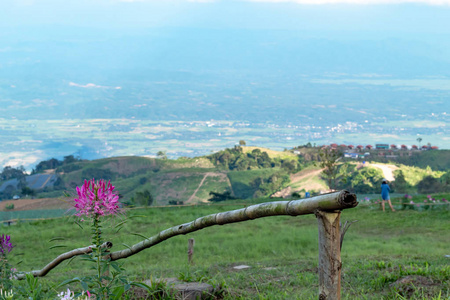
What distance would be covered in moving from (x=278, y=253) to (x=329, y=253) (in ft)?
26.1

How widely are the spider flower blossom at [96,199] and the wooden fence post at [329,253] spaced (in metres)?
1.31

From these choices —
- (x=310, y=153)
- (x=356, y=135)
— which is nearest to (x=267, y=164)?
(x=310, y=153)

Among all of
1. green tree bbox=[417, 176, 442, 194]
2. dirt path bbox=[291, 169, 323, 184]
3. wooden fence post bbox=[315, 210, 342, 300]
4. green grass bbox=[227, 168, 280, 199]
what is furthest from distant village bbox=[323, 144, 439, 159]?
wooden fence post bbox=[315, 210, 342, 300]

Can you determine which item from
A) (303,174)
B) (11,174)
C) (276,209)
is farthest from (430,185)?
(11,174)

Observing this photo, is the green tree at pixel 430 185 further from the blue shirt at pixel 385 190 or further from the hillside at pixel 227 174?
the blue shirt at pixel 385 190

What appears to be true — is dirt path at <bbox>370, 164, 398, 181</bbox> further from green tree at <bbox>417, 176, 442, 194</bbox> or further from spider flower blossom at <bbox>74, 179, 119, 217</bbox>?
spider flower blossom at <bbox>74, 179, 119, 217</bbox>

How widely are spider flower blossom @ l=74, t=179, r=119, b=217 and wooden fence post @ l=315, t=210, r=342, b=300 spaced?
51.5 inches

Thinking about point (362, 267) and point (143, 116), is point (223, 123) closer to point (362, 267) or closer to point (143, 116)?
point (143, 116)

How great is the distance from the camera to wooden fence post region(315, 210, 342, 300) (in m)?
3.06

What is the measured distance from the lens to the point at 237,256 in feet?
35.7

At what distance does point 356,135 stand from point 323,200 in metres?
172

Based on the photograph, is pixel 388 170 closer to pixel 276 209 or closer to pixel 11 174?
pixel 276 209

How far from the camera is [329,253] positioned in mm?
3074

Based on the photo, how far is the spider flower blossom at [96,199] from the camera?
9.96 ft
